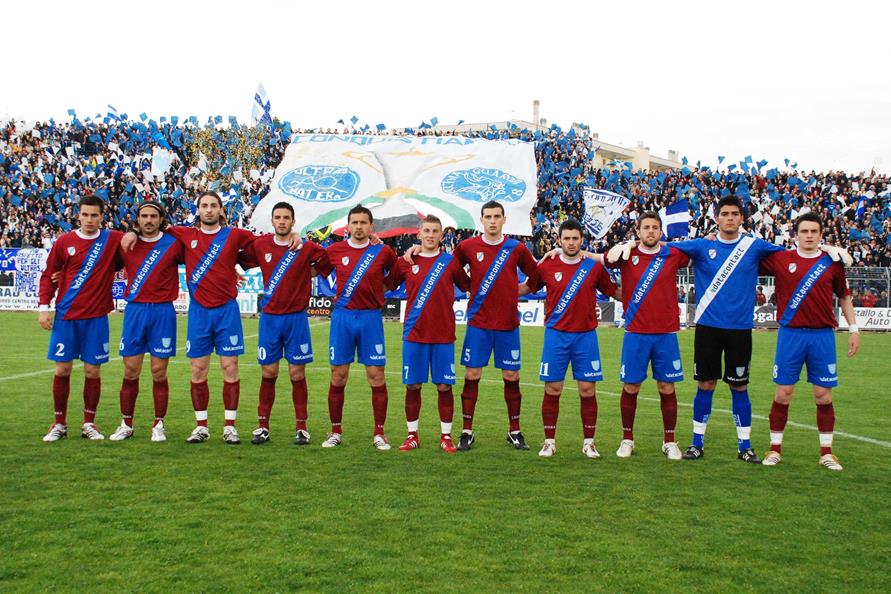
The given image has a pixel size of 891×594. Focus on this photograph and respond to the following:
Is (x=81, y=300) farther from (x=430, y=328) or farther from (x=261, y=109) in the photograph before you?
(x=261, y=109)

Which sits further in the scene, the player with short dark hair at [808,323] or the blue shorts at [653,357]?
the blue shorts at [653,357]

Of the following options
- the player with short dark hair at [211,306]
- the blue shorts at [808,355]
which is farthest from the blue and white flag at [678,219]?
the player with short dark hair at [211,306]

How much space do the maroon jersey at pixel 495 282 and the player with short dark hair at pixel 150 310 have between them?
109 inches

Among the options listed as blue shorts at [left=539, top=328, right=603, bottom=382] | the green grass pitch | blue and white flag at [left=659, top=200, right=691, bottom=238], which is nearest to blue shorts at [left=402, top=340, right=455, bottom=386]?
the green grass pitch

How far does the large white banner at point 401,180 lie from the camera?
2835 centimetres

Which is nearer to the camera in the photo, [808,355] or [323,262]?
Answer: [808,355]

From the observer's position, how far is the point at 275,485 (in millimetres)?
5914

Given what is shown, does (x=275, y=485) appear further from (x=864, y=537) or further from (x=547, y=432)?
(x=864, y=537)

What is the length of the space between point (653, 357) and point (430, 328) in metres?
2.02

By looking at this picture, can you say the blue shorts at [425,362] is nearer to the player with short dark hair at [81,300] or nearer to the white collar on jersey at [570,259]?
the white collar on jersey at [570,259]

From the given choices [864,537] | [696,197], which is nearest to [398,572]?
[864,537]

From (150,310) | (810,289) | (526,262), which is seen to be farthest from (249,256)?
(810,289)

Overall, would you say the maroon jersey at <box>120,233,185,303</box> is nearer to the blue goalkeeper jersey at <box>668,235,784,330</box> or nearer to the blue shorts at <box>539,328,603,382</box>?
the blue shorts at <box>539,328,603,382</box>

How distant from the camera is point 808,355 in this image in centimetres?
706
